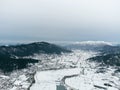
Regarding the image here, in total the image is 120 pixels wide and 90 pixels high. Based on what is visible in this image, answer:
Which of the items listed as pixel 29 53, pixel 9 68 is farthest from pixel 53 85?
pixel 29 53

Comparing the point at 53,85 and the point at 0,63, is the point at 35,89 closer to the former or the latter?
the point at 53,85

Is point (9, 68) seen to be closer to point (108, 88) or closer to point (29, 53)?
point (108, 88)

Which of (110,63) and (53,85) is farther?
(110,63)

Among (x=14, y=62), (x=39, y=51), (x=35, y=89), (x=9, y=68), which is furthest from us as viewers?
(x=39, y=51)

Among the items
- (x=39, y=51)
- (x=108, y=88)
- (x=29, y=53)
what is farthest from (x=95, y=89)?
(x=39, y=51)

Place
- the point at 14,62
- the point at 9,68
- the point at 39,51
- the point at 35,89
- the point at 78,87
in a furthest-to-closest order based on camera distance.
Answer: the point at 39,51, the point at 14,62, the point at 9,68, the point at 78,87, the point at 35,89

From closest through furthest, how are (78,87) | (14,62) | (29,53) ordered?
1. (78,87)
2. (14,62)
3. (29,53)
